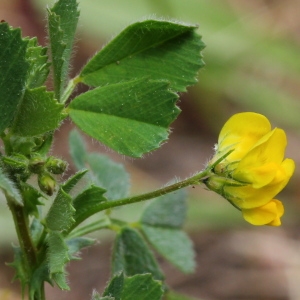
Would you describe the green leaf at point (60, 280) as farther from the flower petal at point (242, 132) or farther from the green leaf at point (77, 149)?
the green leaf at point (77, 149)

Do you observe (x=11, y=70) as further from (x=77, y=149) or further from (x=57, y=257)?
(x=77, y=149)

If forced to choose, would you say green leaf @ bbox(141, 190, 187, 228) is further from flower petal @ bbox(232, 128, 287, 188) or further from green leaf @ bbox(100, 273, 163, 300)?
flower petal @ bbox(232, 128, 287, 188)

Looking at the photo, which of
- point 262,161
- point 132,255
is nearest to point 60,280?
point 262,161

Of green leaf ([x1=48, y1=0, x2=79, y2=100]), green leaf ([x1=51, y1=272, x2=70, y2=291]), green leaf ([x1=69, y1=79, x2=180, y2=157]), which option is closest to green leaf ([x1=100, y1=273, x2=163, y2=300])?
green leaf ([x1=51, y1=272, x2=70, y2=291])

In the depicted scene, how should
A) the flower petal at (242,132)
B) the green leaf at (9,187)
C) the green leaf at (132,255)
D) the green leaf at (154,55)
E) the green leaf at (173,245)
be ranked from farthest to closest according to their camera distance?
1. the green leaf at (173,245)
2. the green leaf at (132,255)
3. the green leaf at (154,55)
4. the flower petal at (242,132)
5. the green leaf at (9,187)

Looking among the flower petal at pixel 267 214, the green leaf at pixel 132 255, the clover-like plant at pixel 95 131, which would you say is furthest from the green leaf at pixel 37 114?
the green leaf at pixel 132 255
